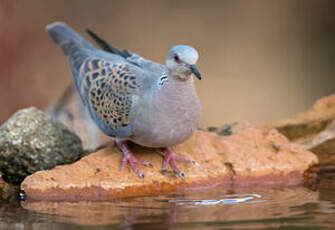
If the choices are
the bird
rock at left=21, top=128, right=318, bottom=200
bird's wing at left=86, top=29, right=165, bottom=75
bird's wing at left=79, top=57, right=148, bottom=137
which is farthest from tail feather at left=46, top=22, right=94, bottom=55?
rock at left=21, top=128, right=318, bottom=200

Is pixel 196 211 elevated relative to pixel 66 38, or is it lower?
lower

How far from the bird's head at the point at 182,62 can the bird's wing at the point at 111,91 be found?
440 mm

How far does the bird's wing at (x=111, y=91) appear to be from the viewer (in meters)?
4.43

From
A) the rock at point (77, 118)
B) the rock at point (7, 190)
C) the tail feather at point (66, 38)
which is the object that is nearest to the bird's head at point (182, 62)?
the rock at point (7, 190)

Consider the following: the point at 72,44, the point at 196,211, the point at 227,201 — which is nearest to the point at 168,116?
the point at 227,201

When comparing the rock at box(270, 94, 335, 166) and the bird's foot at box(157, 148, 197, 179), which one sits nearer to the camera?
the bird's foot at box(157, 148, 197, 179)

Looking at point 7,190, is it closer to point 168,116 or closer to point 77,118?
point 168,116

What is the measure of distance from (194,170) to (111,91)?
833 mm

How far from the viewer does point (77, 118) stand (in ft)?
19.9

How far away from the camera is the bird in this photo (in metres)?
4.13

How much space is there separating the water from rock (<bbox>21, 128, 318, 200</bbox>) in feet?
0.59

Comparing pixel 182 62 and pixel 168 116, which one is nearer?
pixel 182 62

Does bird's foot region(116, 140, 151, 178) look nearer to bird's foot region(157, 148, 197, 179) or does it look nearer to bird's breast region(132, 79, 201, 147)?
bird's foot region(157, 148, 197, 179)

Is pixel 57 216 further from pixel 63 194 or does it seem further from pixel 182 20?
pixel 182 20
